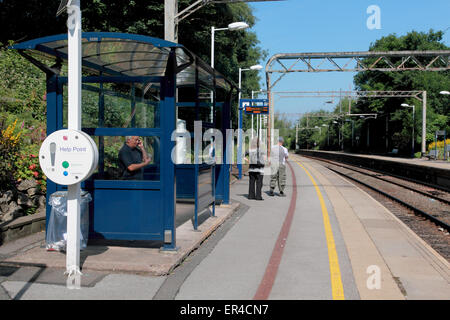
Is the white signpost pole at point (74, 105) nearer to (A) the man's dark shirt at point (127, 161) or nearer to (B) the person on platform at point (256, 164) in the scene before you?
(A) the man's dark shirt at point (127, 161)

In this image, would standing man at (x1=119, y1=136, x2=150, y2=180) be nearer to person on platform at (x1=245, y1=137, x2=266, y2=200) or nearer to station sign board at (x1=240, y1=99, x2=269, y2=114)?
person on platform at (x1=245, y1=137, x2=266, y2=200)

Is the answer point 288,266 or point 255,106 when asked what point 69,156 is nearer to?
point 288,266

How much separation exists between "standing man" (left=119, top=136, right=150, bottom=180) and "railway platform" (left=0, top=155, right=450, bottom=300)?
121 centimetres

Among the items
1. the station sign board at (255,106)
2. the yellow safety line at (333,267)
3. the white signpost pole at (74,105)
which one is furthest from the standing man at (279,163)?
the white signpost pole at (74,105)

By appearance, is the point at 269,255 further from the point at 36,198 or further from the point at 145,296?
the point at 36,198

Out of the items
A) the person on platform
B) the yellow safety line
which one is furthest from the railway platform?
the person on platform

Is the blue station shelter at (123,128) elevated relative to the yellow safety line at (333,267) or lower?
elevated

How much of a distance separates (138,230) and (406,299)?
3684mm

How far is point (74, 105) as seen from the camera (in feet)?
17.8

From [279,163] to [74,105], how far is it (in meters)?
9.62

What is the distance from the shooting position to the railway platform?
509cm

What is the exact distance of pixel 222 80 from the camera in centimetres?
984

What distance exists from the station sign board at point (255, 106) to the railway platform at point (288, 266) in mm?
11084

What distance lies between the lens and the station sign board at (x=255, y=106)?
2053 cm
